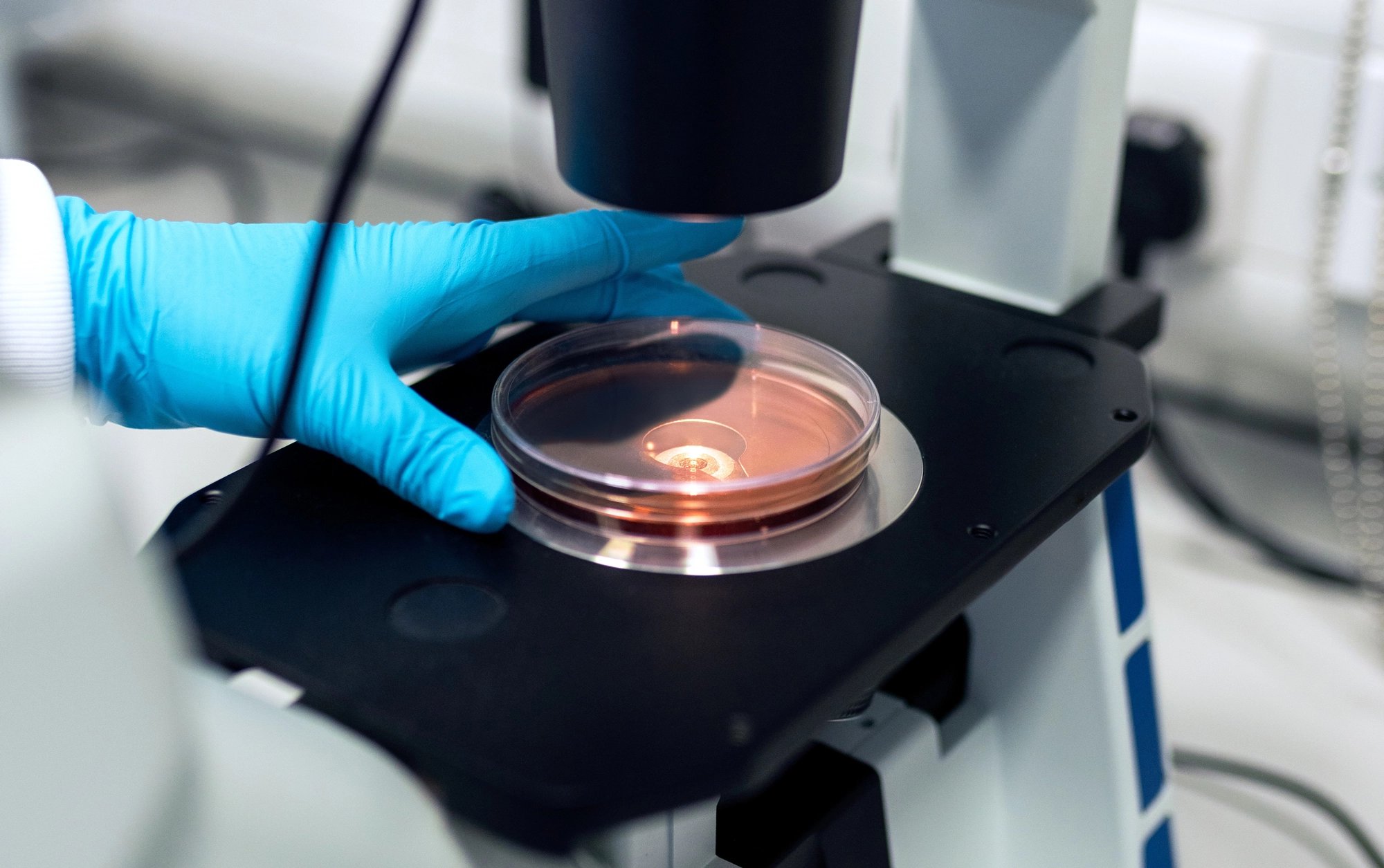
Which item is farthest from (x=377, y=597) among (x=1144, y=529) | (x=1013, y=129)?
(x=1144, y=529)

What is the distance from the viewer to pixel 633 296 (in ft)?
2.58

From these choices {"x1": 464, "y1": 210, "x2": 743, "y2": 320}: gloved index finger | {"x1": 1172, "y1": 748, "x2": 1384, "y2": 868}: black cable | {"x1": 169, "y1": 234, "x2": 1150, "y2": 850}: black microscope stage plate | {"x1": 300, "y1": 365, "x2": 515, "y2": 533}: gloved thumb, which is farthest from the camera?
{"x1": 1172, "y1": 748, "x2": 1384, "y2": 868}: black cable

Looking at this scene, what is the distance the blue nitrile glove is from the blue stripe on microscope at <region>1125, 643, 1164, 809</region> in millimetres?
314

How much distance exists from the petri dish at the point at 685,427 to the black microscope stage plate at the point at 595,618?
29mm

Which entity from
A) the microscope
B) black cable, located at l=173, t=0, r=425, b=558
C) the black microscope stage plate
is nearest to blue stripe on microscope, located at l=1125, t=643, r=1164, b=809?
the microscope

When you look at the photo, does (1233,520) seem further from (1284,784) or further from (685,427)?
(685,427)

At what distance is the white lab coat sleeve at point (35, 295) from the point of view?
61 cm

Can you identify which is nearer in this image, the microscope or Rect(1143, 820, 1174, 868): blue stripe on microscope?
the microscope

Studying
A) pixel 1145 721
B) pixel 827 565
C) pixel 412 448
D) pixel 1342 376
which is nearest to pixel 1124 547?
pixel 1145 721

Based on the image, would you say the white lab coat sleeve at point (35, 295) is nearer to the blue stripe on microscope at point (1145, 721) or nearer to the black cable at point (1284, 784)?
the blue stripe on microscope at point (1145, 721)

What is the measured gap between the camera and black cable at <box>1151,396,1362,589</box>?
1115 millimetres

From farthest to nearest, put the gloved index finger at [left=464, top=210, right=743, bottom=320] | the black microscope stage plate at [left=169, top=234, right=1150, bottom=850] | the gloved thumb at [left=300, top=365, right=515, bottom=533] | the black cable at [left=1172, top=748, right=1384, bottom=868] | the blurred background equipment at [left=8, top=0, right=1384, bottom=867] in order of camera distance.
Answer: the blurred background equipment at [left=8, top=0, right=1384, bottom=867] < the black cable at [left=1172, top=748, right=1384, bottom=868] < the gloved index finger at [left=464, top=210, right=743, bottom=320] < the gloved thumb at [left=300, top=365, right=515, bottom=533] < the black microscope stage plate at [left=169, top=234, right=1150, bottom=850]

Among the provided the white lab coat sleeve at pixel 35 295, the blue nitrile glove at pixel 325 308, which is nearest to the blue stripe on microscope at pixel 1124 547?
the blue nitrile glove at pixel 325 308

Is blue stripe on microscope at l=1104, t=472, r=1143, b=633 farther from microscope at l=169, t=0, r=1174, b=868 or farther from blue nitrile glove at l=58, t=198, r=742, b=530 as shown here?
blue nitrile glove at l=58, t=198, r=742, b=530
